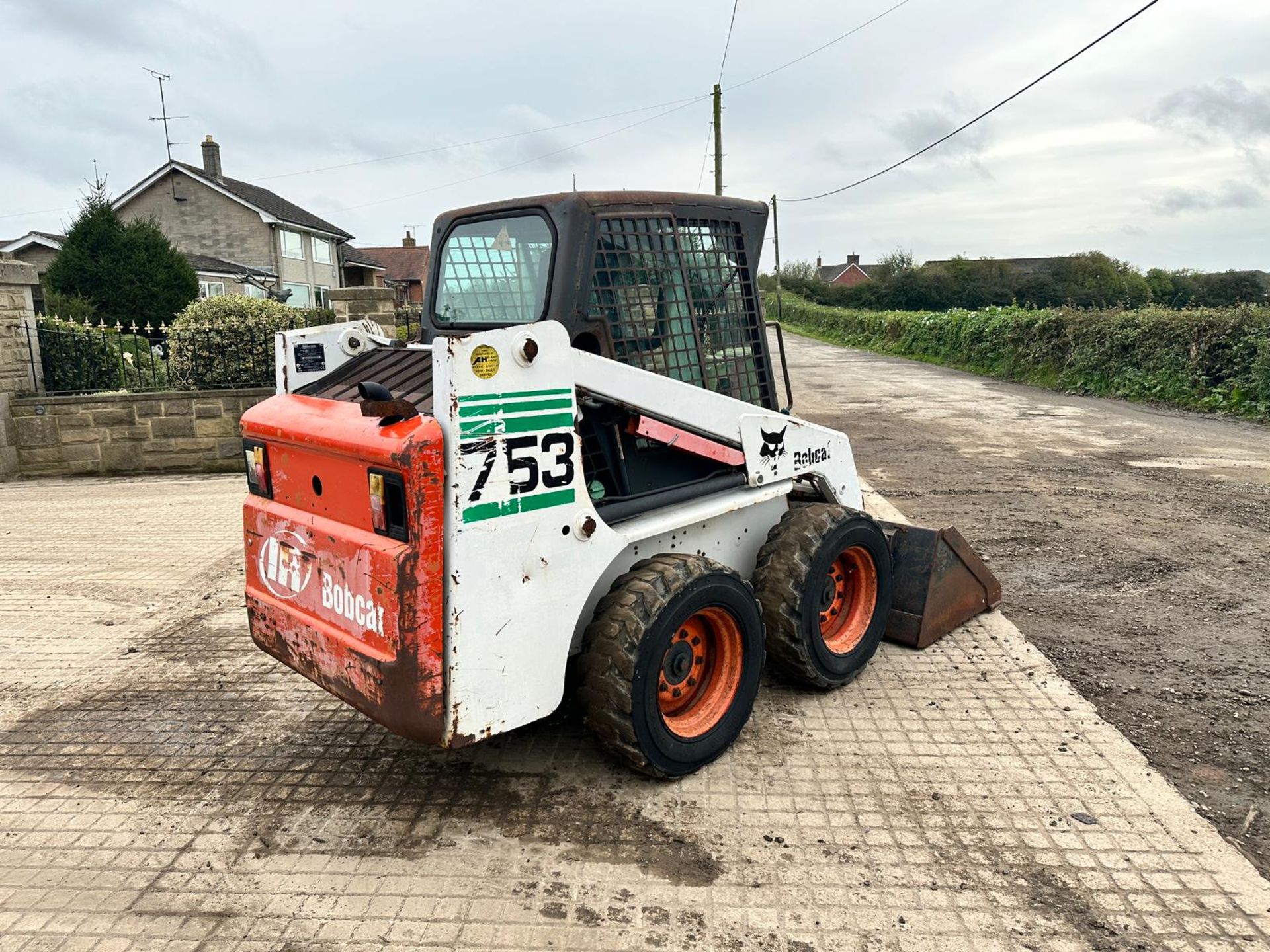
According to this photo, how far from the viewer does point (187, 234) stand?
37375mm

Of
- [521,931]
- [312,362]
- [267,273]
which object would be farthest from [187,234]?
[521,931]

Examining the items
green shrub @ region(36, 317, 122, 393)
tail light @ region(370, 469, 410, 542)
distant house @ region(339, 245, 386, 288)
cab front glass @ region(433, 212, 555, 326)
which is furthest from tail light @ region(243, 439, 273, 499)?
distant house @ region(339, 245, 386, 288)

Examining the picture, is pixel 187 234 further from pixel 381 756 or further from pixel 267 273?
pixel 381 756

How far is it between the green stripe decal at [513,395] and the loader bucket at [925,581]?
2623 millimetres

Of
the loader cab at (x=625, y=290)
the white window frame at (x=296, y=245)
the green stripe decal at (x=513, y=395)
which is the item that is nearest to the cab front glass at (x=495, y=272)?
the loader cab at (x=625, y=290)

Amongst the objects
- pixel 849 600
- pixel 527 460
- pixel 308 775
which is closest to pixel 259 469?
pixel 308 775

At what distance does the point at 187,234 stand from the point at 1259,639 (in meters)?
40.8

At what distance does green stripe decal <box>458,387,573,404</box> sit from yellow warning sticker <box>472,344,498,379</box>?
0.06 m

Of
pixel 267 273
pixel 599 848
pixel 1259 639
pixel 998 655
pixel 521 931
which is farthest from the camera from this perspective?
pixel 267 273

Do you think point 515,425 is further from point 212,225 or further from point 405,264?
point 405,264

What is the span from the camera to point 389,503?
3.01 meters

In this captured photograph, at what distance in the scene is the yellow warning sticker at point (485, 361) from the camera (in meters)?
2.89

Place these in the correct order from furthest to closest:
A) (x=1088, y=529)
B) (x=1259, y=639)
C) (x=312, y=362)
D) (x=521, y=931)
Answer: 1. (x=1088, y=529)
2. (x=1259, y=639)
3. (x=312, y=362)
4. (x=521, y=931)

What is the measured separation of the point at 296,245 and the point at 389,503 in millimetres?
40816
